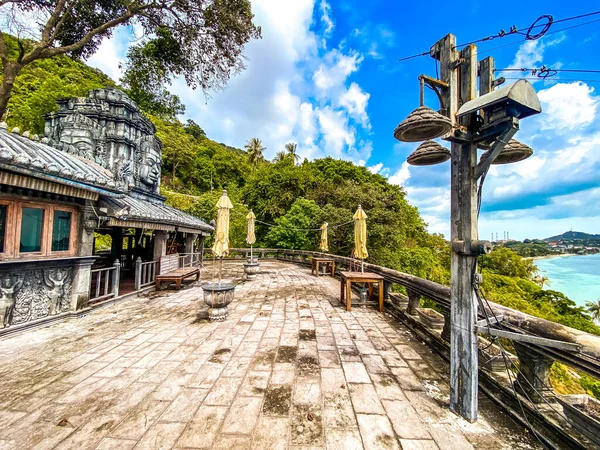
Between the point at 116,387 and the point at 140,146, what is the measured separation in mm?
8889

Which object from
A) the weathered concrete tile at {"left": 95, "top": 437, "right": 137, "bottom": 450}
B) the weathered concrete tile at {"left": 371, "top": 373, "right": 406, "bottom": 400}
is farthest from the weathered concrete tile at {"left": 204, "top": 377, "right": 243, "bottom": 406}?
the weathered concrete tile at {"left": 371, "top": 373, "right": 406, "bottom": 400}

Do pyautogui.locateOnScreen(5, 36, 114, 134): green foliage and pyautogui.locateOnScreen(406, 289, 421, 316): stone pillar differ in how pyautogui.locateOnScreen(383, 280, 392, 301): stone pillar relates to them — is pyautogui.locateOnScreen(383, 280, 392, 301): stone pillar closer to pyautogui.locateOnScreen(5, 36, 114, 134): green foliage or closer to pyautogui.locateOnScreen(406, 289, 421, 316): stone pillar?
pyautogui.locateOnScreen(406, 289, 421, 316): stone pillar

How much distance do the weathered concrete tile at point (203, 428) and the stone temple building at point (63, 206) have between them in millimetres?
4265

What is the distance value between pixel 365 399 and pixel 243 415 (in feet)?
4.34

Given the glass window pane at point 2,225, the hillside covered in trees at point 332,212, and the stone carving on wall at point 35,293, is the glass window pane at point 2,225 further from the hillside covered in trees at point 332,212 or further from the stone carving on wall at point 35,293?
the hillside covered in trees at point 332,212

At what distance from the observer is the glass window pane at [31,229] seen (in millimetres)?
4438

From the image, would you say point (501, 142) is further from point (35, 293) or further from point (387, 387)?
point (35, 293)

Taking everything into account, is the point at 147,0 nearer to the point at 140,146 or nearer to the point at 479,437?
the point at 140,146

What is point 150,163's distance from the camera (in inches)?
378

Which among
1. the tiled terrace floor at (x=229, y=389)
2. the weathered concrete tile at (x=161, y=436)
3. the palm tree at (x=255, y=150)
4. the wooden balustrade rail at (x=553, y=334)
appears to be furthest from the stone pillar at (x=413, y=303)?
the palm tree at (x=255, y=150)

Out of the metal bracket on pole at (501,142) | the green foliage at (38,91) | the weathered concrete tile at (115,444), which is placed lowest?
the weathered concrete tile at (115,444)

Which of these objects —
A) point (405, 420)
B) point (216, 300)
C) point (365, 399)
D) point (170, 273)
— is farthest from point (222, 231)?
point (405, 420)

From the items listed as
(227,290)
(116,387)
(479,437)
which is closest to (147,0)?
(227,290)

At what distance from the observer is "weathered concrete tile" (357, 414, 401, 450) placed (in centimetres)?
204
